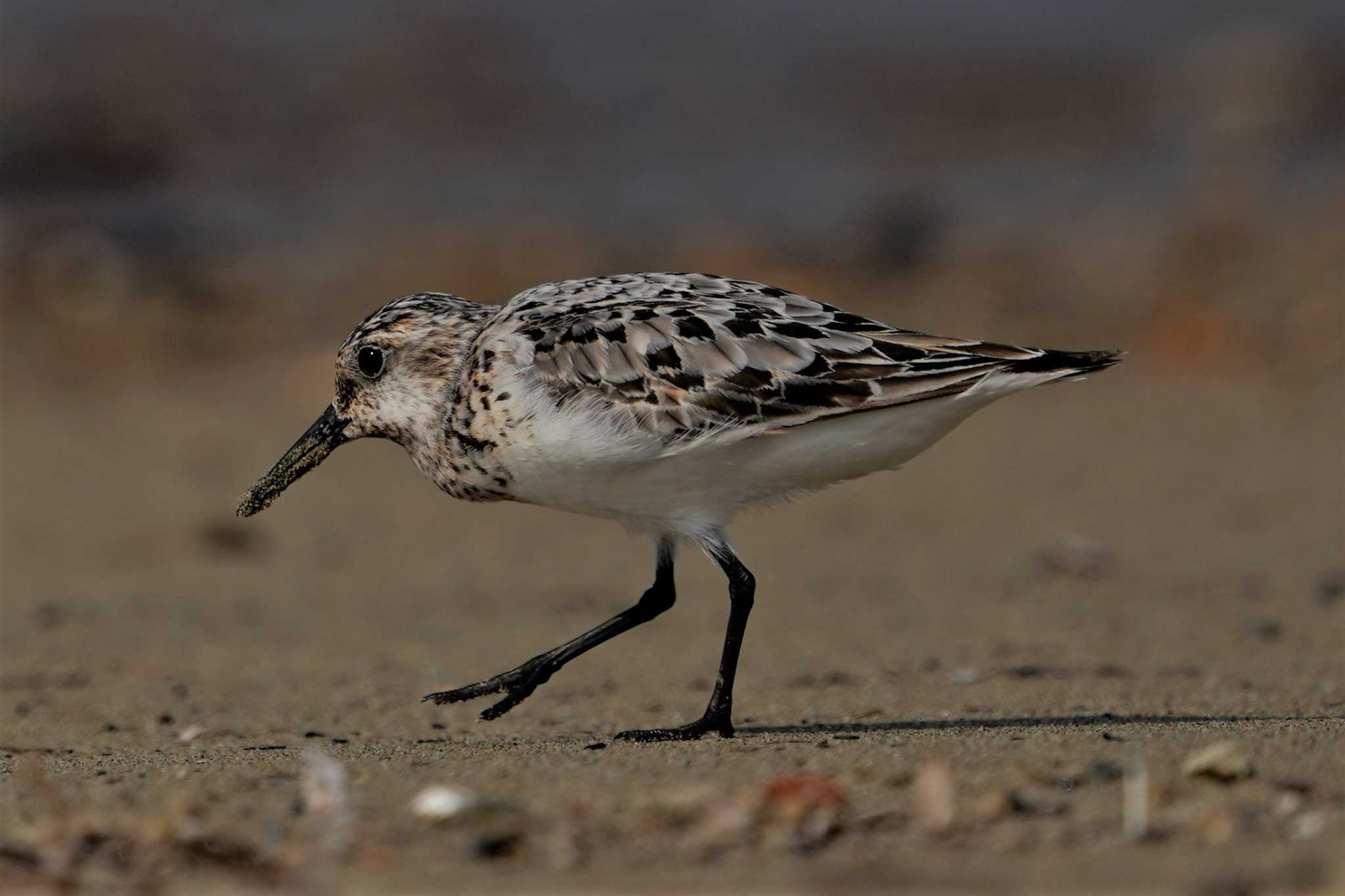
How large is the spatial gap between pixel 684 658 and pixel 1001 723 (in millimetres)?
2253

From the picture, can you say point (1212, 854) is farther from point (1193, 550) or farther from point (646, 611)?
point (1193, 550)

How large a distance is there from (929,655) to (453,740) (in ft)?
8.17

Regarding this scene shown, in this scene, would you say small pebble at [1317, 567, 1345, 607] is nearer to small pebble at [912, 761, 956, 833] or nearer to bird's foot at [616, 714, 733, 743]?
bird's foot at [616, 714, 733, 743]

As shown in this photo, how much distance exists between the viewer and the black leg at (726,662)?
543cm

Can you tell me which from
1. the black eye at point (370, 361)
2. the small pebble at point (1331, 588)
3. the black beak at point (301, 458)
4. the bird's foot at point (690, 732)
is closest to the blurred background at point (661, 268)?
the small pebble at point (1331, 588)

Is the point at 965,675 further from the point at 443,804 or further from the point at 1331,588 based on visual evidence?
the point at 443,804

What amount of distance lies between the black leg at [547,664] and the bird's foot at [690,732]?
40 cm

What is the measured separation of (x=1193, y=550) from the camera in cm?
976

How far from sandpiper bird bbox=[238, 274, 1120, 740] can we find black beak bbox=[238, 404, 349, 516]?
43cm

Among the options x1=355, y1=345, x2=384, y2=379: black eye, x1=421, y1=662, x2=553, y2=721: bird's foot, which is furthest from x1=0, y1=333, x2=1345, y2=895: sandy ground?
x1=355, y1=345, x2=384, y2=379: black eye

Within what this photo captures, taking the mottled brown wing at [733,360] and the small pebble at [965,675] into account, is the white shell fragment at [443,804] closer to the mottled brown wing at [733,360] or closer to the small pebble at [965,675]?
the mottled brown wing at [733,360]

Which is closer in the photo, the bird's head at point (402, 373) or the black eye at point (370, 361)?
the bird's head at point (402, 373)

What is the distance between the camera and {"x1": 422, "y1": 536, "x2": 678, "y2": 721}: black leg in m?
5.75

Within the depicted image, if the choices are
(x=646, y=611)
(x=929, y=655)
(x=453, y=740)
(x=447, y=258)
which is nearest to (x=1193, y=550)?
(x=929, y=655)
